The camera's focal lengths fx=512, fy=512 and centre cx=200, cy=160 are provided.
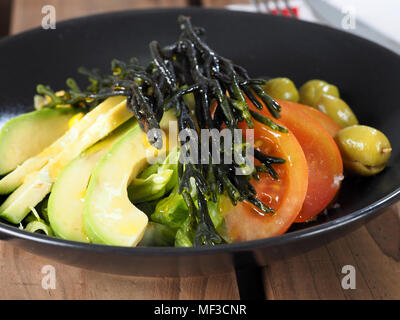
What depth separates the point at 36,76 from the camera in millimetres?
1702

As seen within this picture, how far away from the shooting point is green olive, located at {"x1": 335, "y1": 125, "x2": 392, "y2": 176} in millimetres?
1247

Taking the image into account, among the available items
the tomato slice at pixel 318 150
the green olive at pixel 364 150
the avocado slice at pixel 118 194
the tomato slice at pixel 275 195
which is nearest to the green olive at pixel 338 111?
the green olive at pixel 364 150

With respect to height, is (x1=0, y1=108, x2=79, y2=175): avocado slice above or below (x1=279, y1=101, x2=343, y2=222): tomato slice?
above

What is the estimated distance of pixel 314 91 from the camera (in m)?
1.54

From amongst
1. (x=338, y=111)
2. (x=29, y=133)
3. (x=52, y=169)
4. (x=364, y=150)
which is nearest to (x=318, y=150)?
(x=364, y=150)

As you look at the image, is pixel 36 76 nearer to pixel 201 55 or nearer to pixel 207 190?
pixel 201 55

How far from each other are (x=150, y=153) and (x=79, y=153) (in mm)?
175

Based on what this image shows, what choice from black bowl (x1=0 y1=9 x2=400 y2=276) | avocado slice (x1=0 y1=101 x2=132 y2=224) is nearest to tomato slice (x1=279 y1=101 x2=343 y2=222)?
black bowl (x1=0 y1=9 x2=400 y2=276)

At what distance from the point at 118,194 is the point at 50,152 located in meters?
0.30

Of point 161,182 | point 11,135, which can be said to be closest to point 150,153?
point 161,182

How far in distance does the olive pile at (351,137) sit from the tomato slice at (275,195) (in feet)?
0.76

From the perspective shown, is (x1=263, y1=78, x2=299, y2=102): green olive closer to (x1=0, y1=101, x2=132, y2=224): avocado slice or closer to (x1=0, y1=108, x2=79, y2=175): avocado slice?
(x1=0, y1=101, x2=132, y2=224): avocado slice

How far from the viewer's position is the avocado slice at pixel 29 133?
131 cm
